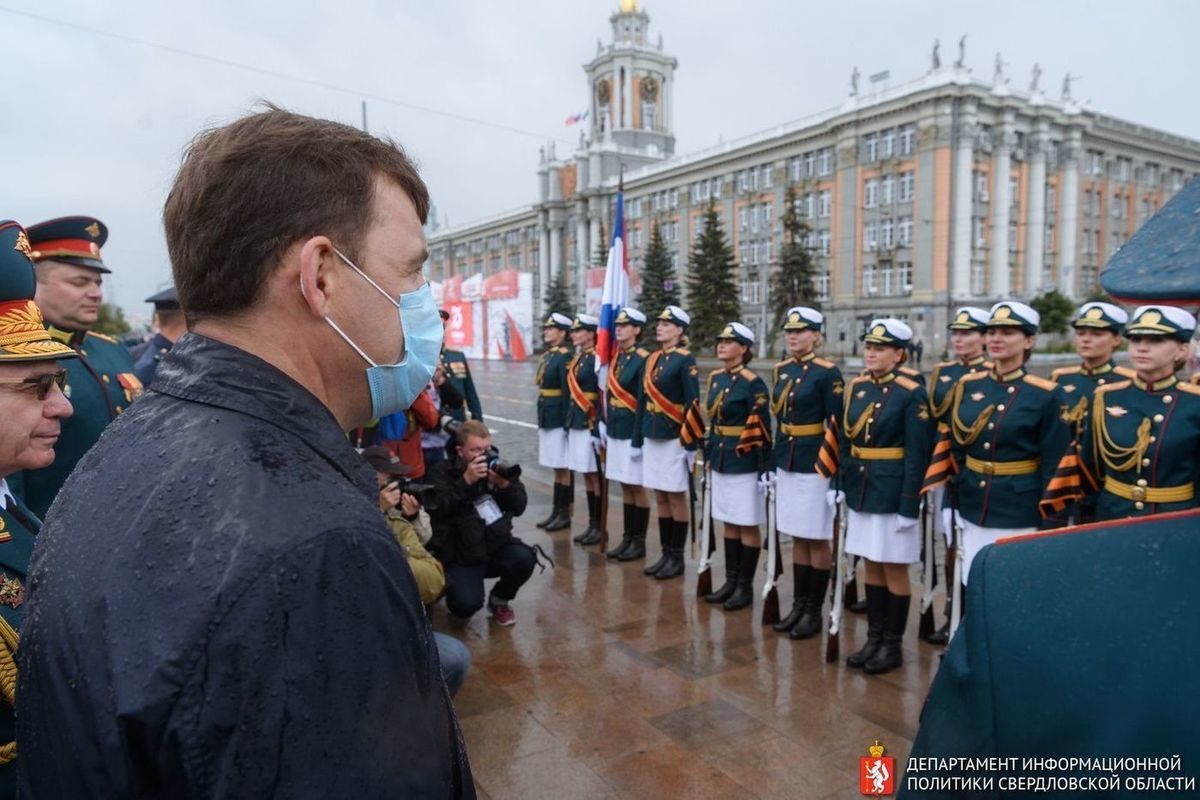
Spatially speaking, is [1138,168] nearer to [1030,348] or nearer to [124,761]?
[1030,348]

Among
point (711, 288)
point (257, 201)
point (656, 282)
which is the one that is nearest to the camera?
point (257, 201)

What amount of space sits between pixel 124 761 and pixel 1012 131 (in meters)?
57.4

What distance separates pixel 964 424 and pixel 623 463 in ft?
11.4

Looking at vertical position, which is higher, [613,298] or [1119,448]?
[613,298]

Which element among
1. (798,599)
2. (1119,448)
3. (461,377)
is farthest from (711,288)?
(1119,448)

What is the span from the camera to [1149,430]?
4230 millimetres

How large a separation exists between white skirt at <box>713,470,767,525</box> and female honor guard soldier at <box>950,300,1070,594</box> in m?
1.65

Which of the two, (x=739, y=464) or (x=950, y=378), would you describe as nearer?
(x=950, y=378)

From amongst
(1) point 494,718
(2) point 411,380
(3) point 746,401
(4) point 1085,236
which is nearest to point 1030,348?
(3) point 746,401

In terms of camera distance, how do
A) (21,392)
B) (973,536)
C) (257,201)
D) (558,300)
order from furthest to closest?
(558,300), (973,536), (21,392), (257,201)

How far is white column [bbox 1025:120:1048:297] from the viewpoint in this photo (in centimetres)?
5100

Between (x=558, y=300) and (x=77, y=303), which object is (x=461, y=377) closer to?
(x=77, y=303)

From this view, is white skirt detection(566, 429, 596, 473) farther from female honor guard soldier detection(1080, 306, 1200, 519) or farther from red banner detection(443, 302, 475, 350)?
red banner detection(443, 302, 475, 350)

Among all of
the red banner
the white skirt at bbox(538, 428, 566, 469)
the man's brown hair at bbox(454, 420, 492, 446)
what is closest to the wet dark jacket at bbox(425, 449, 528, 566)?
the man's brown hair at bbox(454, 420, 492, 446)
